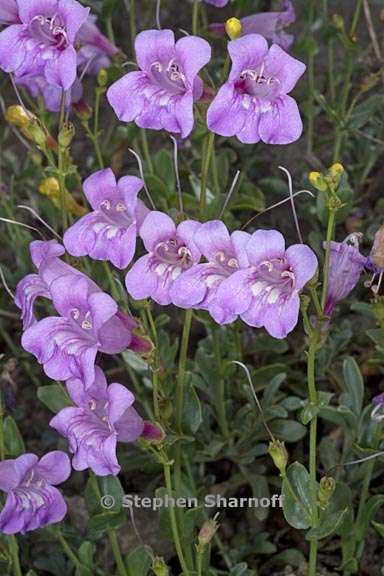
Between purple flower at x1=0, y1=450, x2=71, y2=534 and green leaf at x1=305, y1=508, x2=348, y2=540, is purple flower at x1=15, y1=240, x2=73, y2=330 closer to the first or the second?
purple flower at x1=0, y1=450, x2=71, y2=534

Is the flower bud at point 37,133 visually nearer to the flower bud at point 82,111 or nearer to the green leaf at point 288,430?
the flower bud at point 82,111

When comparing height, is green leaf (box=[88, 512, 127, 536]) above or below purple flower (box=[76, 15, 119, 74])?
below

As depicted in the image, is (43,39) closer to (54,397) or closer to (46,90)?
(46,90)

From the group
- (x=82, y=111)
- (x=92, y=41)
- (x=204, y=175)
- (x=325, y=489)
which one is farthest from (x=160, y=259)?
(x=92, y=41)

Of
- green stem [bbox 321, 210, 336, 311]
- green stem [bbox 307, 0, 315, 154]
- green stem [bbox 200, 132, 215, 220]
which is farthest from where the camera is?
green stem [bbox 307, 0, 315, 154]

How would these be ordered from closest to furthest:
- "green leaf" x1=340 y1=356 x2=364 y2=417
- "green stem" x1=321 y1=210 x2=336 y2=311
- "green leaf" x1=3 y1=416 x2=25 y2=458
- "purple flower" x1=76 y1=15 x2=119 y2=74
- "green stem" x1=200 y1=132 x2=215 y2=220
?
1. "green stem" x1=321 y1=210 x2=336 y2=311
2. "green stem" x1=200 y1=132 x2=215 y2=220
3. "green leaf" x1=3 y1=416 x2=25 y2=458
4. "green leaf" x1=340 y1=356 x2=364 y2=417
5. "purple flower" x1=76 y1=15 x2=119 y2=74

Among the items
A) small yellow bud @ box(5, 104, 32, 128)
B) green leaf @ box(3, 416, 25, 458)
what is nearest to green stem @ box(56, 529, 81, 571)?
green leaf @ box(3, 416, 25, 458)
